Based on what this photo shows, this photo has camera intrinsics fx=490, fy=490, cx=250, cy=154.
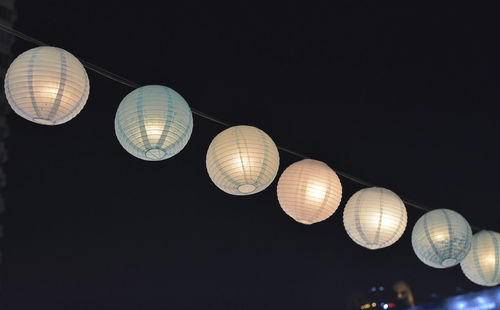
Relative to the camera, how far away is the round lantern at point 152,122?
258 centimetres

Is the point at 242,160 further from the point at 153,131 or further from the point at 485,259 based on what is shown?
the point at 485,259

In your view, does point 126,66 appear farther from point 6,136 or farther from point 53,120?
point 6,136

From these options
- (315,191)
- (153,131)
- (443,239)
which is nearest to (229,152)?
(153,131)

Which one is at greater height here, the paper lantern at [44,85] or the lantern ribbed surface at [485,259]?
the paper lantern at [44,85]

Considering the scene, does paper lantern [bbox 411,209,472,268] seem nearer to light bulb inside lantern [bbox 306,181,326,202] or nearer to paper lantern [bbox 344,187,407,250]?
paper lantern [bbox 344,187,407,250]

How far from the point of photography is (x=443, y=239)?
357cm

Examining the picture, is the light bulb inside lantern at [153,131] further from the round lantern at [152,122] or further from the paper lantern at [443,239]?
the paper lantern at [443,239]

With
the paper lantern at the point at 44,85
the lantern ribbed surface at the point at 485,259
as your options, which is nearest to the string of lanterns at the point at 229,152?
the paper lantern at the point at 44,85

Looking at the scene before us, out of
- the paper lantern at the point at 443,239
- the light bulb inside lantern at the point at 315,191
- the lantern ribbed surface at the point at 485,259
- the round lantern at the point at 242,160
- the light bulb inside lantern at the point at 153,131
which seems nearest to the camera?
the light bulb inside lantern at the point at 153,131

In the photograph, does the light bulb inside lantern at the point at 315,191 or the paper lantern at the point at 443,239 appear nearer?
the light bulb inside lantern at the point at 315,191

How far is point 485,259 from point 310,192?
194cm

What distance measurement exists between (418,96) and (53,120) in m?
3.89

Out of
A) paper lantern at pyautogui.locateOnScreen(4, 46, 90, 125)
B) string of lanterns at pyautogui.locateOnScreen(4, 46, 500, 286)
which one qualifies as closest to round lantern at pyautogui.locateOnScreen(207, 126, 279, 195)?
string of lanterns at pyautogui.locateOnScreen(4, 46, 500, 286)

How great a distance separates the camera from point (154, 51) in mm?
5270
